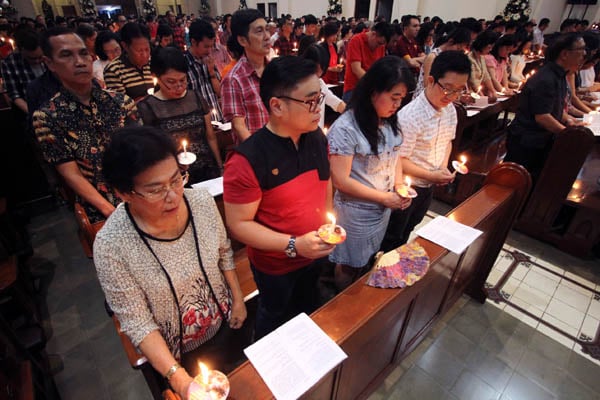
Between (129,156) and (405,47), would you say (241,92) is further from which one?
(405,47)

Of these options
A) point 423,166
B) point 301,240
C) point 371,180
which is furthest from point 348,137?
point 423,166

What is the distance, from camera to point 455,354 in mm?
2262

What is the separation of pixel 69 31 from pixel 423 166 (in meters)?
2.37

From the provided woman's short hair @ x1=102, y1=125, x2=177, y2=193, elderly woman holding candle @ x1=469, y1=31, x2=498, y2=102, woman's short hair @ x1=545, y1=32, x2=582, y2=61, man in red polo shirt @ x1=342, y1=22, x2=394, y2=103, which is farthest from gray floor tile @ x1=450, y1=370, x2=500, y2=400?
elderly woman holding candle @ x1=469, y1=31, x2=498, y2=102

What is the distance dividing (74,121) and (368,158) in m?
1.69

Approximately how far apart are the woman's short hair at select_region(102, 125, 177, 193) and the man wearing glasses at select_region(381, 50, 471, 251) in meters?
1.44

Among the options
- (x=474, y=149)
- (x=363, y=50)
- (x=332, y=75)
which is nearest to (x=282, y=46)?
(x=332, y=75)

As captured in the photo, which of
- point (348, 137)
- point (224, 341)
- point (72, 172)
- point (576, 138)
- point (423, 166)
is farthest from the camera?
point (576, 138)

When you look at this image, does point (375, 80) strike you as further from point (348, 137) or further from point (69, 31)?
point (69, 31)

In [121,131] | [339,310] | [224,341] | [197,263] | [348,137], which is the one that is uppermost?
[121,131]

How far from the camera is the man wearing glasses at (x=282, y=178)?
1242 mm

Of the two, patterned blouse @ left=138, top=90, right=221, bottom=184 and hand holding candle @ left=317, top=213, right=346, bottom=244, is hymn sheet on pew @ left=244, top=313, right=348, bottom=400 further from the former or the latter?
patterned blouse @ left=138, top=90, right=221, bottom=184

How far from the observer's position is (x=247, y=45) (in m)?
2.27

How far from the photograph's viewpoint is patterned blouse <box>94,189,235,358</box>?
1116mm
